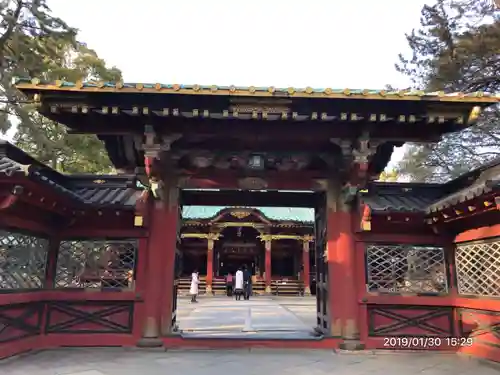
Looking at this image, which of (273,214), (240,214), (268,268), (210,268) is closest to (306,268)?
(268,268)

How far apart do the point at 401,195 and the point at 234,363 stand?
16.5ft

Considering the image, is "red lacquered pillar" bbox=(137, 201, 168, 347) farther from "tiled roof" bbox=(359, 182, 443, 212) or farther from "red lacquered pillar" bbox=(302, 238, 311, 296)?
"red lacquered pillar" bbox=(302, 238, 311, 296)

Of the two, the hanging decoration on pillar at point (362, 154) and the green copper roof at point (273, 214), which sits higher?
the green copper roof at point (273, 214)

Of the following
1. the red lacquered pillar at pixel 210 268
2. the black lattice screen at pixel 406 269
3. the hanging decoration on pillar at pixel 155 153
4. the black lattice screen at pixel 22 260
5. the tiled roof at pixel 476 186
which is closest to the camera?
the tiled roof at pixel 476 186

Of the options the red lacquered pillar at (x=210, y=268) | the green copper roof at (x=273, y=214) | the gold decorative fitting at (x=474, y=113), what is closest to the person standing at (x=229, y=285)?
the red lacquered pillar at (x=210, y=268)

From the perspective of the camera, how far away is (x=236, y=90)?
20.6 feet

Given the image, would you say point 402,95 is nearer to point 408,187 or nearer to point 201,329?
point 408,187

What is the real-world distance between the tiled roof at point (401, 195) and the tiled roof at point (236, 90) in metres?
2.38

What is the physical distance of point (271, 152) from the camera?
7.68 m

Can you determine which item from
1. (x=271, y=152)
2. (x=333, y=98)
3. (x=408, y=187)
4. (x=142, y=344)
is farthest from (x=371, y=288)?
(x=142, y=344)

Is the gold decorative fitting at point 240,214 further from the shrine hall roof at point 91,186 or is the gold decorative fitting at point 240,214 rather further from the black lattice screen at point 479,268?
the black lattice screen at point 479,268

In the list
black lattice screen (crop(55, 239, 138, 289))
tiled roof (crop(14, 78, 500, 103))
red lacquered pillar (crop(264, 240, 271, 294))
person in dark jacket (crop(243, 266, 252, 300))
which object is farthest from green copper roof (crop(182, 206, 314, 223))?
tiled roof (crop(14, 78, 500, 103))

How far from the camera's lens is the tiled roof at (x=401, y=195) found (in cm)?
815
